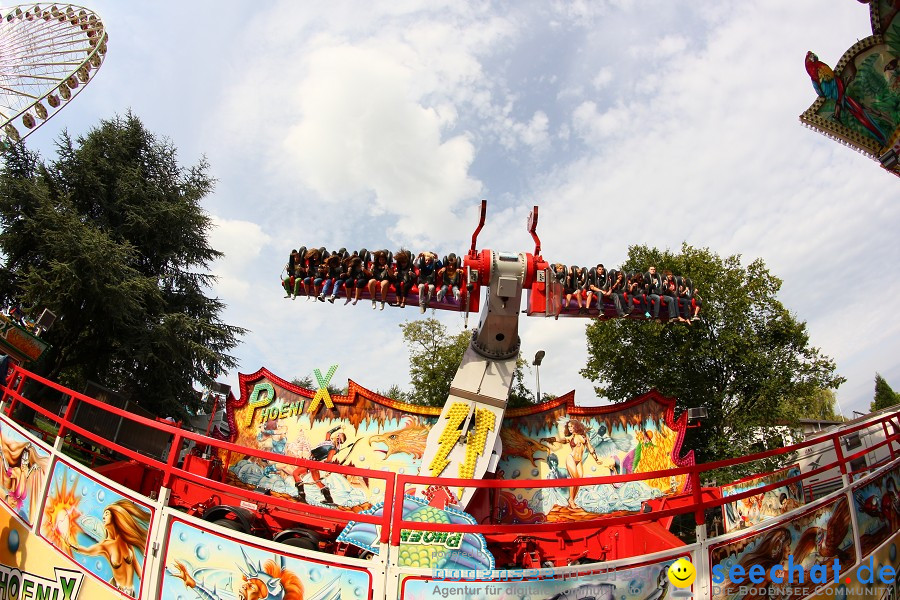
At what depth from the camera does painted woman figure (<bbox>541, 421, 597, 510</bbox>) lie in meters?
12.1

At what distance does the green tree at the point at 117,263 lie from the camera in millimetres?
16531

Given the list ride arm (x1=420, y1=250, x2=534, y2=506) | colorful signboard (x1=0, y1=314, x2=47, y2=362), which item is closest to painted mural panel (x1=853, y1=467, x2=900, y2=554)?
ride arm (x1=420, y1=250, x2=534, y2=506)

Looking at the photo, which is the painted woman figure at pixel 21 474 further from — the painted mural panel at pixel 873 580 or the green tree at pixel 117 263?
the green tree at pixel 117 263

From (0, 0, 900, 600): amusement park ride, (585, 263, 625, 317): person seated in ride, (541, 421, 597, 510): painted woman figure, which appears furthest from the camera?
(541, 421, 597, 510): painted woman figure

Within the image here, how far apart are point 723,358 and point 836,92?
15.4 meters

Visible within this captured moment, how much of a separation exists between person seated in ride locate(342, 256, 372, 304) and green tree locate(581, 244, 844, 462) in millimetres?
16502

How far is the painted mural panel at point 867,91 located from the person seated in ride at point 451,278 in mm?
7038

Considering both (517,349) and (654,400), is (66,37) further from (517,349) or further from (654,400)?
(654,400)

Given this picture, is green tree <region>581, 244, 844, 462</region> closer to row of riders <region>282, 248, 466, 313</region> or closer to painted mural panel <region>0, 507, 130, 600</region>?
row of riders <region>282, 248, 466, 313</region>

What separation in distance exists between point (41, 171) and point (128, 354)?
714 cm

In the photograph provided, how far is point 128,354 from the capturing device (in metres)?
17.7

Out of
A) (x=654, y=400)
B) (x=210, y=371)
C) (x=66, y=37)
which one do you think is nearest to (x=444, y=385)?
(x=210, y=371)

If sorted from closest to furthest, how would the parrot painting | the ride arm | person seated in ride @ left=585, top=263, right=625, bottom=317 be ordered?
the parrot painting, the ride arm, person seated in ride @ left=585, top=263, right=625, bottom=317

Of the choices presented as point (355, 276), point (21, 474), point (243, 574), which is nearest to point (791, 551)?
point (243, 574)
